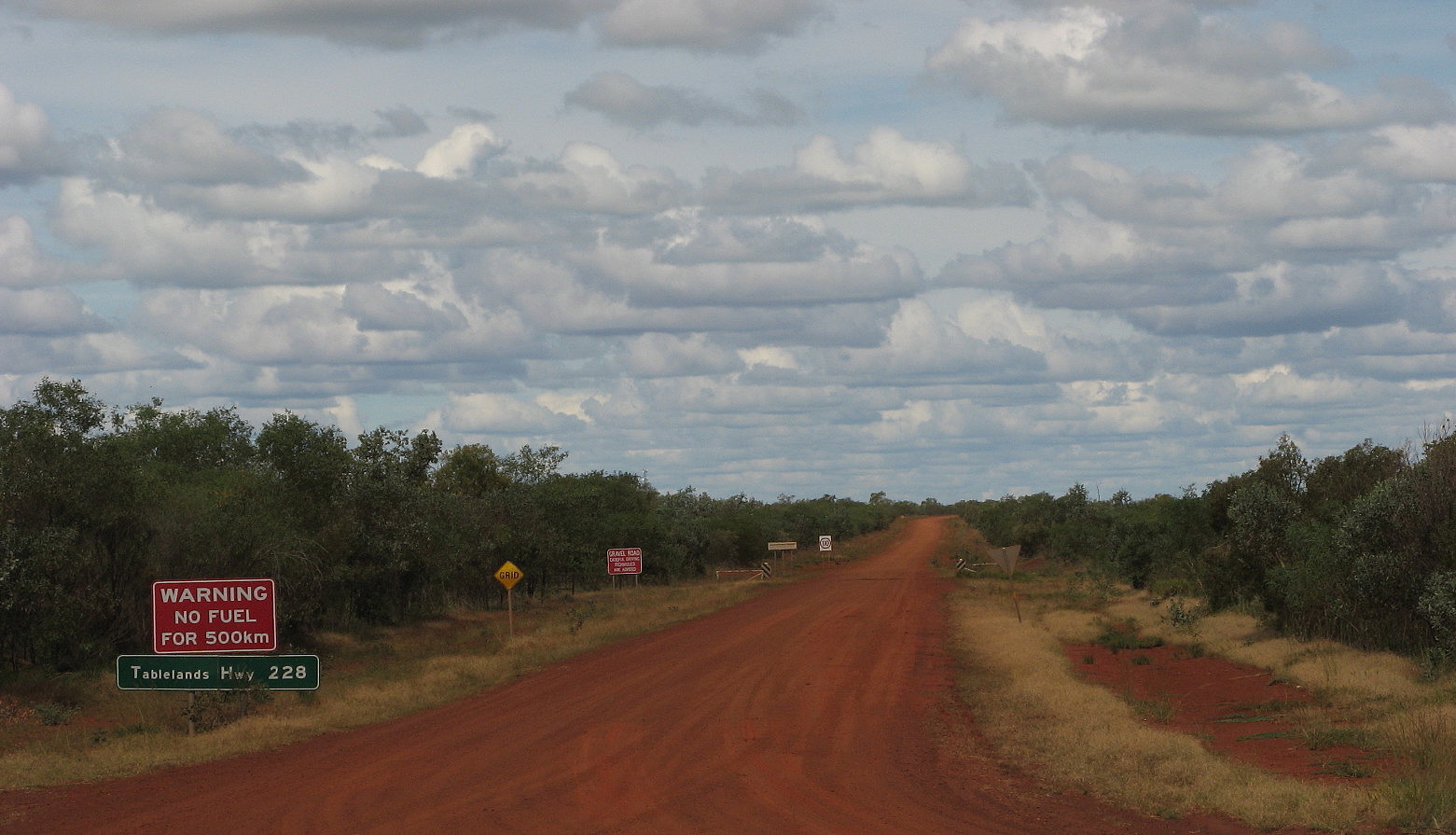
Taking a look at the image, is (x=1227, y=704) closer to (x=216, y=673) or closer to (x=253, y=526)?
(x=216, y=673)

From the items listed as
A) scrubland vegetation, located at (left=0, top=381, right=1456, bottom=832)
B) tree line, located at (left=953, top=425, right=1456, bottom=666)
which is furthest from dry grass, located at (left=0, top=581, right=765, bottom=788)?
tree line, located at (left=953, top=425, right=1456, bottom=666)

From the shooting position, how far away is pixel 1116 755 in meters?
15.1

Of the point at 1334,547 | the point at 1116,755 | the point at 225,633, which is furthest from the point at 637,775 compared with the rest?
the point at 1334,547

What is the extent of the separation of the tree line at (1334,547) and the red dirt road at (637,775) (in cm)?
783

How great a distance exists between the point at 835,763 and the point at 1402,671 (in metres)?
11.1

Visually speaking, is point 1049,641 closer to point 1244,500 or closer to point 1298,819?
point 1244,500

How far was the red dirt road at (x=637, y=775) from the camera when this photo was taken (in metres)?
12.2

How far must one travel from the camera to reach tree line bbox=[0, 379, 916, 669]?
25391 mm

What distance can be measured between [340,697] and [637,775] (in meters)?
10.4

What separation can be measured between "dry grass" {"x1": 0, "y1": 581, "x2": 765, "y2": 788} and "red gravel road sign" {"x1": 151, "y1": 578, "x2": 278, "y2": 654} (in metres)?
1.27

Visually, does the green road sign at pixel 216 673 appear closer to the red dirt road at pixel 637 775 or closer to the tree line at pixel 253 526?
the red dirt road at pixel 637 775

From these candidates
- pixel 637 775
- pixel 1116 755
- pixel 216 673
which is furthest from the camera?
pixel 216 673

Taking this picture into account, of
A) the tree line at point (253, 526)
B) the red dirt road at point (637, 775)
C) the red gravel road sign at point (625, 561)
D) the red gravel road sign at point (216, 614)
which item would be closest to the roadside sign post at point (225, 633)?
the red gravel road sign at point (216, 614)

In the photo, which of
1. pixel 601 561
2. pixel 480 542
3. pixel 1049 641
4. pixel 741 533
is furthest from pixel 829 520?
pixel 1049 641
